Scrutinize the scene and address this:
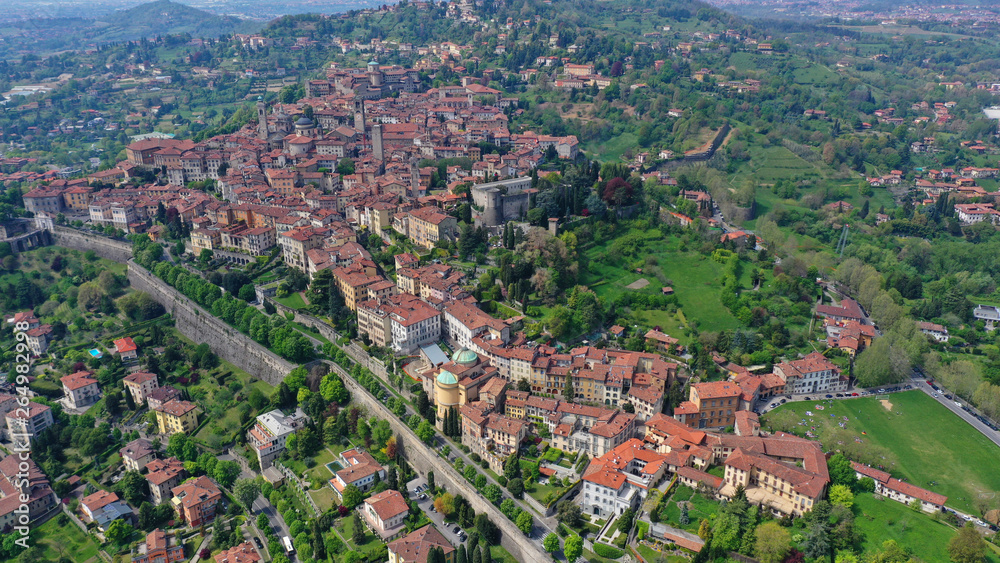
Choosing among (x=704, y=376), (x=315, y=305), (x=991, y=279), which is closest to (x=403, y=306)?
(x=315, y=305)

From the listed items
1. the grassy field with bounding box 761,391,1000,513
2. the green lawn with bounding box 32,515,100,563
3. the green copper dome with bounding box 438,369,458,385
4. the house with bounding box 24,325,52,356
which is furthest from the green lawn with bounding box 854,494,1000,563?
the house with bounding box 24,325,52,356

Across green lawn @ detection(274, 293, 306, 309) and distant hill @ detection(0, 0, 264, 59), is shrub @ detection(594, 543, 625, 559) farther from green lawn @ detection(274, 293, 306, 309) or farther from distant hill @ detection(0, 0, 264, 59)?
distant hill @ detection(0, 0, 264, 59)

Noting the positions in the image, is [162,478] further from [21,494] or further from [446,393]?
[446,393]

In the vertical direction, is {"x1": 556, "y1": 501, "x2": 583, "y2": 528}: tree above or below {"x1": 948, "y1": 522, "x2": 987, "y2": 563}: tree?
below

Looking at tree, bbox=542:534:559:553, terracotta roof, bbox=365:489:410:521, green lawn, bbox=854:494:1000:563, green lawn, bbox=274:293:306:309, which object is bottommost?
terracotta roof, bbox=365:489:410:521

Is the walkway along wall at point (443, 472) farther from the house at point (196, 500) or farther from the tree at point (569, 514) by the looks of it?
the house at point (196, 500)

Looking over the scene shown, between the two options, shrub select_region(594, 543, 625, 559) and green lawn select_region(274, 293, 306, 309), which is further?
green lawn select_region(274, 293, 306, 309)

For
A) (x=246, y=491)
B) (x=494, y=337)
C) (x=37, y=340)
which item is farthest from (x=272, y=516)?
(x=37, y=340)
